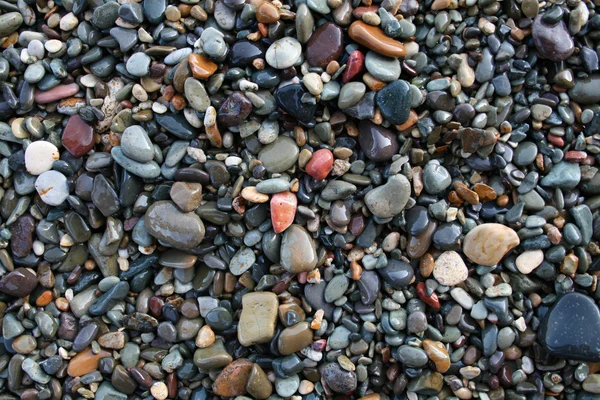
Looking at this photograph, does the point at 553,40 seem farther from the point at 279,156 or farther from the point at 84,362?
the point at 84,362

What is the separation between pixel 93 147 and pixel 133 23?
0.38 m

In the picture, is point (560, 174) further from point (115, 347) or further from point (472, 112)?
point (115, 347)

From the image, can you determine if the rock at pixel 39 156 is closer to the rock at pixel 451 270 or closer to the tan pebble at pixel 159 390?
the tan pebble at pixel 159 390

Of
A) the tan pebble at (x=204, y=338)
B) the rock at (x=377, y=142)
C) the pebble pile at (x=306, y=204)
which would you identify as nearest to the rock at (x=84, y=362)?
the pebble pile at (x=306, y=204)

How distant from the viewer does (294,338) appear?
1431 millimetres

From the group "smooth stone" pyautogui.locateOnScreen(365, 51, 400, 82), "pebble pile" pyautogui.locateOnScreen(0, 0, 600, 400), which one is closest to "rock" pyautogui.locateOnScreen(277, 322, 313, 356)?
"pebble pile" pyautogui.locateOnScreen(0, 0, 600, 400)

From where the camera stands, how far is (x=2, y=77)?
157cm

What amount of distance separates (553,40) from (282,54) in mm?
770

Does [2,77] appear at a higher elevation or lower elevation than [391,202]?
higher

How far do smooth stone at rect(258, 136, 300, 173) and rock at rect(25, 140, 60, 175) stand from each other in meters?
0.62

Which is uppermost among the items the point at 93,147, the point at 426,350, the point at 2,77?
the point at 2,77

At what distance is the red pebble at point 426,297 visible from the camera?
147 cm

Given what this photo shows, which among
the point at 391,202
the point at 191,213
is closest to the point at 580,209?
the point at 391,202

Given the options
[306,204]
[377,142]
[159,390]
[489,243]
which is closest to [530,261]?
[489,243]
